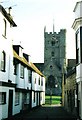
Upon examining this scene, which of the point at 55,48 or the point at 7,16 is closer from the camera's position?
the point at 7,16

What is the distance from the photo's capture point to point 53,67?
9712 cm

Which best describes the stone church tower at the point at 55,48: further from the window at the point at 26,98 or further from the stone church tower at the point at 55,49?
the window at the point at 26,98

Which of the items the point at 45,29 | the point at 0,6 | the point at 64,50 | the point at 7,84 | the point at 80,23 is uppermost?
the point at 45,29

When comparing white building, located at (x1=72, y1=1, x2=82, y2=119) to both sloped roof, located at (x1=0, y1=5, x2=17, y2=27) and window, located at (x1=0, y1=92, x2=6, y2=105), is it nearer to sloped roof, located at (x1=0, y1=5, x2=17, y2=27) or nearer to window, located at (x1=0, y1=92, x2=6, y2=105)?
sloped roof, located at (x1=0, y1=5, x2=17, y2=27)

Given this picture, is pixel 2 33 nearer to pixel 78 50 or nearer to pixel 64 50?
pixel 78 50

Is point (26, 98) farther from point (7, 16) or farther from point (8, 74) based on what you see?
point (7, 16)

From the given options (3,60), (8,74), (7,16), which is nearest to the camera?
(3,60)

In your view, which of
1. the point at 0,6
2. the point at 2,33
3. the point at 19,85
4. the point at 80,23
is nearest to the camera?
the point at 80,23

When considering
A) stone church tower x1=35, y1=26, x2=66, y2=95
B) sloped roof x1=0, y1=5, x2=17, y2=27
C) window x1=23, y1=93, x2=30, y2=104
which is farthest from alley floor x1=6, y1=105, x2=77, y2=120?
stone church tower x1=35, y1=26, x2=66, y2=95

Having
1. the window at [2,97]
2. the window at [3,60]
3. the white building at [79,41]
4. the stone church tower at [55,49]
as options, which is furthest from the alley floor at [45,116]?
the stone church tower at [55,49]

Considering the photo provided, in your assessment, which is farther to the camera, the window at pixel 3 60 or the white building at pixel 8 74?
the window at pixel 3 60

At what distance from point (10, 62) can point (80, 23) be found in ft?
30.7

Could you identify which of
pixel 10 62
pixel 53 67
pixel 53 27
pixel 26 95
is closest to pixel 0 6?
pixel 10 62

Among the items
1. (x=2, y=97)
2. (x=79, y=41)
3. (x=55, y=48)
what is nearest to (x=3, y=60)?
(x=2, y=97)
